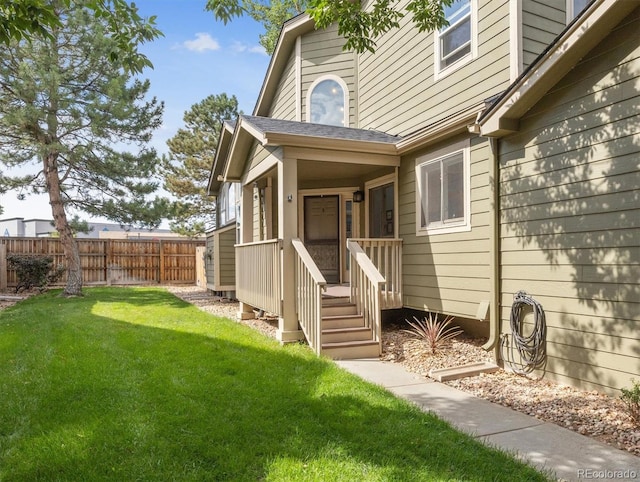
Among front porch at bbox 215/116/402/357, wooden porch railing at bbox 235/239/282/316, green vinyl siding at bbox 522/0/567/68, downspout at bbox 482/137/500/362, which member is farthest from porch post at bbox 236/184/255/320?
green vinyl siding at bbox 522/0/567/68

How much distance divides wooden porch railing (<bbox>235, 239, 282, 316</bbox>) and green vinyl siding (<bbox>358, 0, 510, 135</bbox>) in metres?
3.28

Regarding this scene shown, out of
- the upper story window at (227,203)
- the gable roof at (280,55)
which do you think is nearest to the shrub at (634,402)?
the gable roof at (280,55)

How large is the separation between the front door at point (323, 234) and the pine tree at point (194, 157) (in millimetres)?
14303

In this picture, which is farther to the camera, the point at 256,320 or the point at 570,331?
the point at 256,320

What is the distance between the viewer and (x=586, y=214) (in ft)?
13.5

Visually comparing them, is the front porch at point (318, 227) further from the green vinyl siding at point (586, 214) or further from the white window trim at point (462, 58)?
the green vinyl siding at point (586, 214)

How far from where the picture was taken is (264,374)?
4.46m

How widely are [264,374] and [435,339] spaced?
2.49m

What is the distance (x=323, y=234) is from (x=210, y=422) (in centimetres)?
628

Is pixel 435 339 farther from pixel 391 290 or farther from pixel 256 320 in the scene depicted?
pixel 256 320

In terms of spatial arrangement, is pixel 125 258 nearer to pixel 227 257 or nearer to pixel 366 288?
pixel 227 257

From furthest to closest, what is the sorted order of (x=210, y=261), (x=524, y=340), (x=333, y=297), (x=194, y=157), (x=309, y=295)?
(x=194, y=157) → (x=210, y=261) → (x=333, y=297) → (x=309, y=295) → (x=524, y=340)

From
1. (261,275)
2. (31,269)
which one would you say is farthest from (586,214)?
(31,269)

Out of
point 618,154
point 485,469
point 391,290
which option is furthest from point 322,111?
point 485,469
